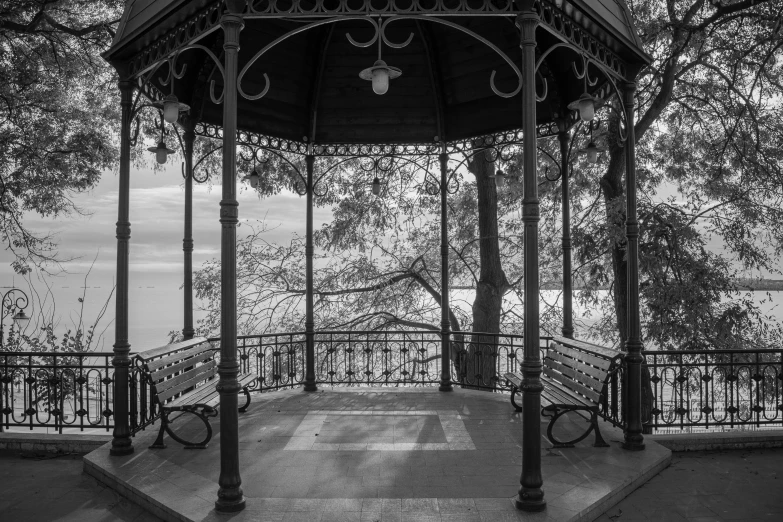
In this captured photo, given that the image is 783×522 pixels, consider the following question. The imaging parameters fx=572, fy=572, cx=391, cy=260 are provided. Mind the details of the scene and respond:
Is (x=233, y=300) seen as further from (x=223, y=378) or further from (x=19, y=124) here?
(x=19, y=124)

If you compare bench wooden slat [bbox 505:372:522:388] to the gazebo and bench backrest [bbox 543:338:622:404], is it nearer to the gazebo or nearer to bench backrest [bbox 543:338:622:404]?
bench backrest [bbox 543:338:622:404]

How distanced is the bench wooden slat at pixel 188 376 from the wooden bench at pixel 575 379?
3.61m

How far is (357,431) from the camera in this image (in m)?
6.55

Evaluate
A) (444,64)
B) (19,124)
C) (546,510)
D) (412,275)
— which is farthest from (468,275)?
(546,510)

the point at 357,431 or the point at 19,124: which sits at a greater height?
the point at 19,124

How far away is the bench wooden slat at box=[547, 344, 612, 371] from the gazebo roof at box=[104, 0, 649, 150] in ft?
9.61

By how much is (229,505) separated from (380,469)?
148 centimetres

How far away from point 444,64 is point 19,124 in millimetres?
8557

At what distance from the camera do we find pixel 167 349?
6.66 metres

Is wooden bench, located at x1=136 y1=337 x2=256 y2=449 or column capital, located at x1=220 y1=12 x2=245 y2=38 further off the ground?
column capital, located at x1=220 y1=12 x2=245 y2=38

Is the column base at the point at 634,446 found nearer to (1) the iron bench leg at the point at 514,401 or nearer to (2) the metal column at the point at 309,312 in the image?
(1) the iron bench leg at the point at 514,401

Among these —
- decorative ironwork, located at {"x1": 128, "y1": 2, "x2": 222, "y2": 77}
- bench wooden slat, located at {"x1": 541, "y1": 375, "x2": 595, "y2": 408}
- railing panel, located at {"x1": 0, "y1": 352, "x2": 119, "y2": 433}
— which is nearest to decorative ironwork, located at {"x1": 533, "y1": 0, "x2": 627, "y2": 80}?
decorative ironwork, located at {"x1": 128, "y1": 2, "x2": 222, "y2": 77}

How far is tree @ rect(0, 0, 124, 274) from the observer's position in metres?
11.2

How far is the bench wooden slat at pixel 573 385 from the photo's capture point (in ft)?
18.9
